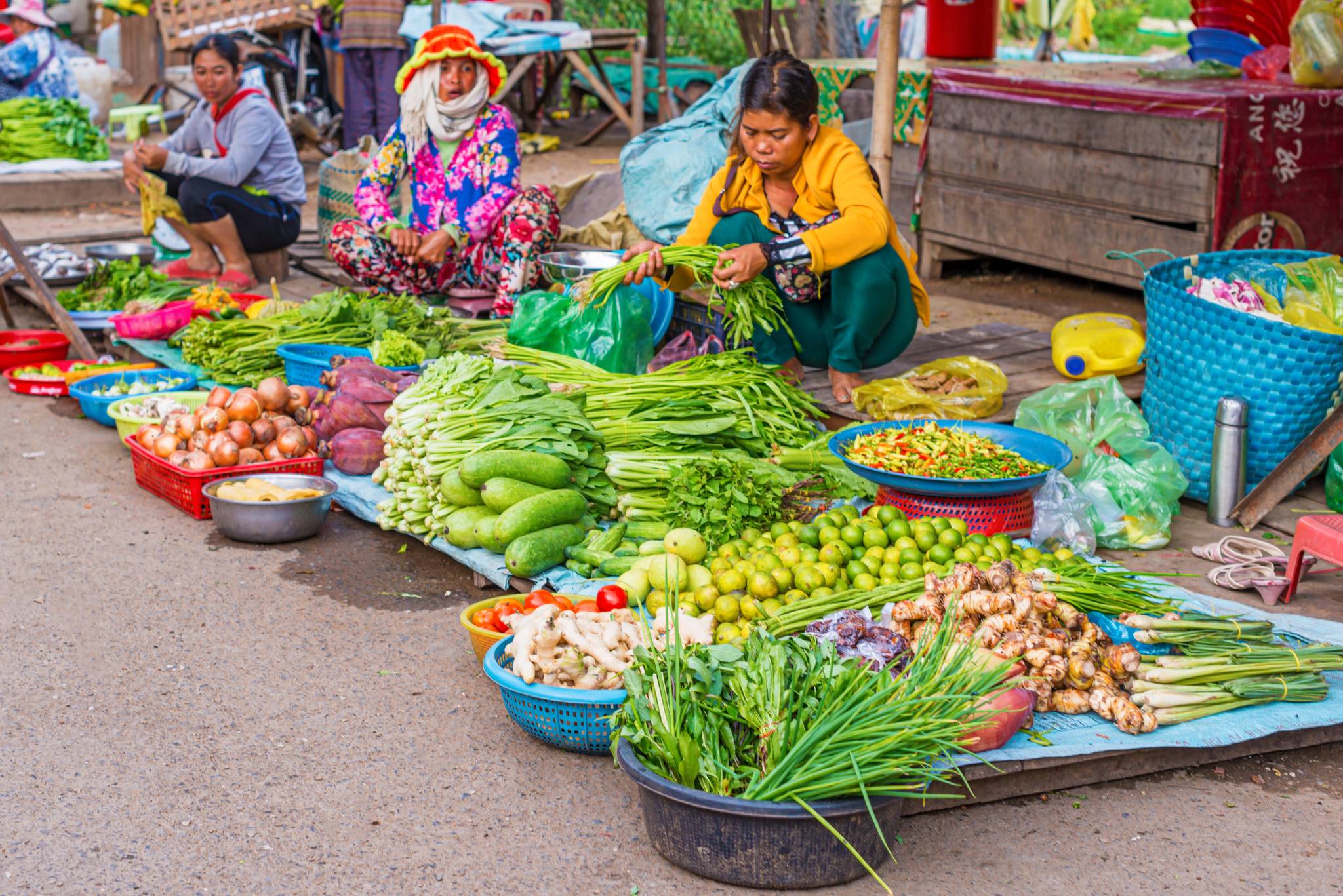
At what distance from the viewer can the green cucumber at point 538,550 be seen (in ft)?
12.0

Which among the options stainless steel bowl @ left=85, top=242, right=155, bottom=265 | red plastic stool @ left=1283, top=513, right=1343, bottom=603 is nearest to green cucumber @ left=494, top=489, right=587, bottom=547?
red plastic stool @ left=1283, top=513, right=1343, bottom=603

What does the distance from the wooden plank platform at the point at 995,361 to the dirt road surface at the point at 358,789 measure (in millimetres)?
1864

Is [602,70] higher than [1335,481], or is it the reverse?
[602,70]

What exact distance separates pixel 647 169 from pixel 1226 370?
9.15ft

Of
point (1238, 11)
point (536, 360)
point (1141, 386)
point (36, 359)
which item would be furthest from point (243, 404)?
point (1238, 11)

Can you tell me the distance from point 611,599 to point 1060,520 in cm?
148

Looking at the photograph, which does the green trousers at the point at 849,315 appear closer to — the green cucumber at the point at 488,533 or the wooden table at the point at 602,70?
the green cucumber at the point at 488,533

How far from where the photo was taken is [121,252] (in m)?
7.77

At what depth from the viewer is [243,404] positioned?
15.2 feet

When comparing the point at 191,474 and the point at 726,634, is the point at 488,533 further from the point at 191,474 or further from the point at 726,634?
the point at 191,474

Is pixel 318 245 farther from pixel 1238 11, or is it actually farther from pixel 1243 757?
pixel 1243 757

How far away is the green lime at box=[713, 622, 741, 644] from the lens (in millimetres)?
3086

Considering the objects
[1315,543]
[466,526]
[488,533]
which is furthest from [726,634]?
[1315,543]

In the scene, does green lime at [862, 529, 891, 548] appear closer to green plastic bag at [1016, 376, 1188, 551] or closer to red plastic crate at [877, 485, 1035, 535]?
red plastic crate at [877, 485, 1035, 535]
